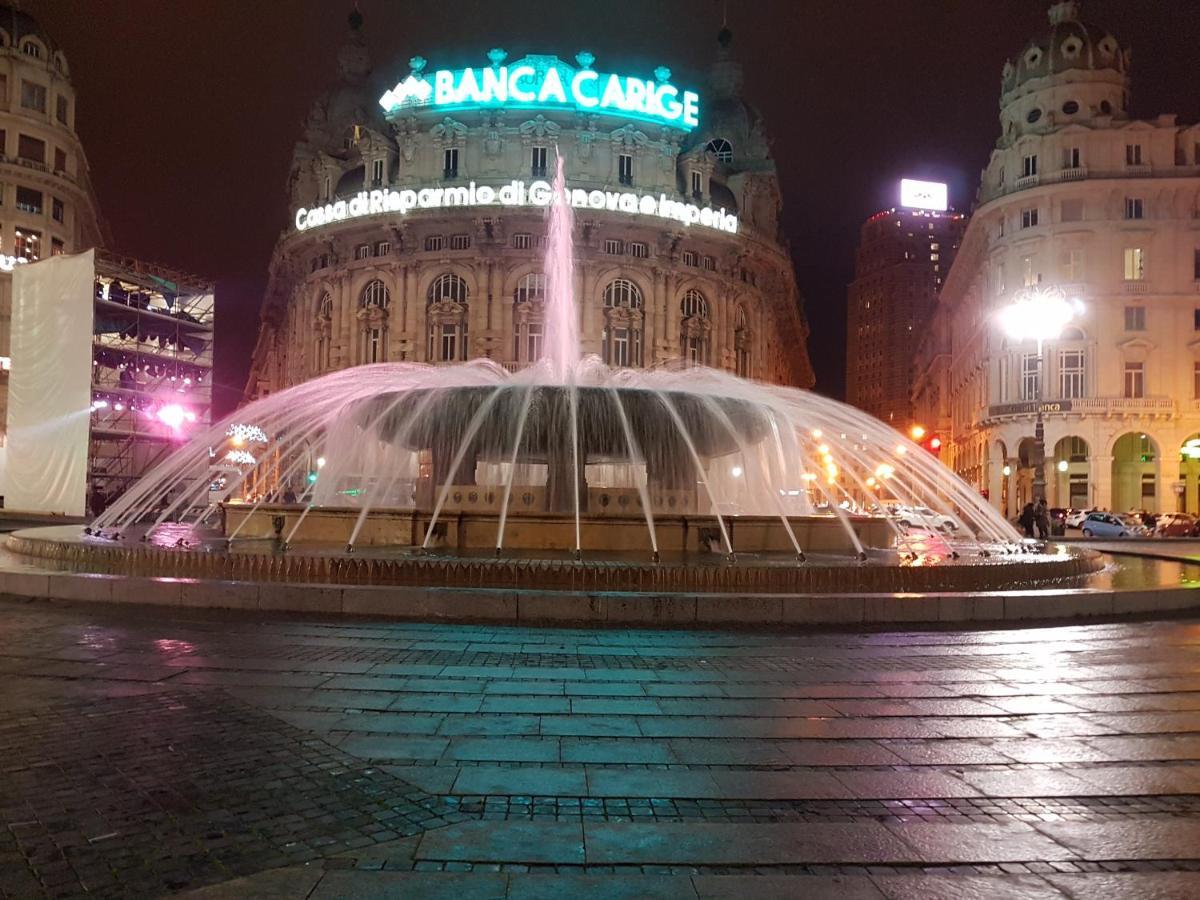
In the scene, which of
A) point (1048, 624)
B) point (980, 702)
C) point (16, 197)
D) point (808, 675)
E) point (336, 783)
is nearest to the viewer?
point (336, 783)

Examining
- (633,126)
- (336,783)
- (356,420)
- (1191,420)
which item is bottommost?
(336,783)

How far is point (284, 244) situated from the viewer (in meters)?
72.2

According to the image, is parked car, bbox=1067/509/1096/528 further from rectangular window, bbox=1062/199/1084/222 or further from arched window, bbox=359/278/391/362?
arched window, bbox=359/278/391/362

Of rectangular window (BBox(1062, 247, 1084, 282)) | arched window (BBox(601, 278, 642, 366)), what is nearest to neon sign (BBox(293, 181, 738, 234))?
arched window (BBox(601, 278, 642, 366))

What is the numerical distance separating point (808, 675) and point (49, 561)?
11741mm

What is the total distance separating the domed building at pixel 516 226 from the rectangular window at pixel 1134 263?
24720 mm

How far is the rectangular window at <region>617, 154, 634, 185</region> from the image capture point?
215ft

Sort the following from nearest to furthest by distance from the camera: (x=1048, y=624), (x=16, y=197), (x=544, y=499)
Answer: (x=1048, y=624) < (x=544, y=499) < (x=16, y=197)

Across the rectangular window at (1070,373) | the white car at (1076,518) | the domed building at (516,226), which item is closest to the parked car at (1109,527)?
the white car at (1076,518)

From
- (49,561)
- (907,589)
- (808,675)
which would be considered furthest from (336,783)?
(49,561)

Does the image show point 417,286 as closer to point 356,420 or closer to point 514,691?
point 356,420

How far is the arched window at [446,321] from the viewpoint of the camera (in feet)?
213

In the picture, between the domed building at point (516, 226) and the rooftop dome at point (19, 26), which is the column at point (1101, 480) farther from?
the rooftop dome at point (19, 26)

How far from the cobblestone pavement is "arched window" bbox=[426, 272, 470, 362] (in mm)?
55926
